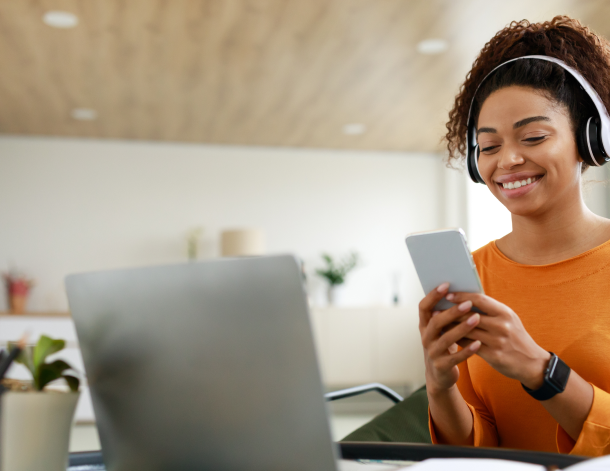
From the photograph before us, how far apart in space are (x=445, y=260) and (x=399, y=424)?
862 mm

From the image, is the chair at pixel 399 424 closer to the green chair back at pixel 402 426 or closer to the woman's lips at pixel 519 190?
the green chair back at pixel 402 426

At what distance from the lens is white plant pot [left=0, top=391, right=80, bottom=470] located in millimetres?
601

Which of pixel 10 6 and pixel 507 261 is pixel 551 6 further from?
pixel 10 6

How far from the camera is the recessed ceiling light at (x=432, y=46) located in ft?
12.2

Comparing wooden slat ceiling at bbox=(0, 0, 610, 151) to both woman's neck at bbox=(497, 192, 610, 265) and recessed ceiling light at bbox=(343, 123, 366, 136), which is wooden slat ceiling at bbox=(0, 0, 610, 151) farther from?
woman's neck at bbox=(497, 192, 610, 265)

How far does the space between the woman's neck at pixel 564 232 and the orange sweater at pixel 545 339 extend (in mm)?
31

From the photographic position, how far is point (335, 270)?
6.18 metres

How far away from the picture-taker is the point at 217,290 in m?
0.54

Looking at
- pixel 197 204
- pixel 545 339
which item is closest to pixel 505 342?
pixel 545 339

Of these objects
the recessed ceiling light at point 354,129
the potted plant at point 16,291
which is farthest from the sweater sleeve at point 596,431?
the potted plant at point 16,291

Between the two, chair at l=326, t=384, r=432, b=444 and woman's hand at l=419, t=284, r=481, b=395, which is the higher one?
woman's hand at l=419, t=284, r=481, b=395

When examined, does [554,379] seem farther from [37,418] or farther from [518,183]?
[37,418]

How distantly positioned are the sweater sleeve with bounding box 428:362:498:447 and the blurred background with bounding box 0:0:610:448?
2601mm

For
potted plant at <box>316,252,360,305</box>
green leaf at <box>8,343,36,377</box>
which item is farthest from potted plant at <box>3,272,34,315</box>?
green leaf at <box>8,343,36,377</box>
